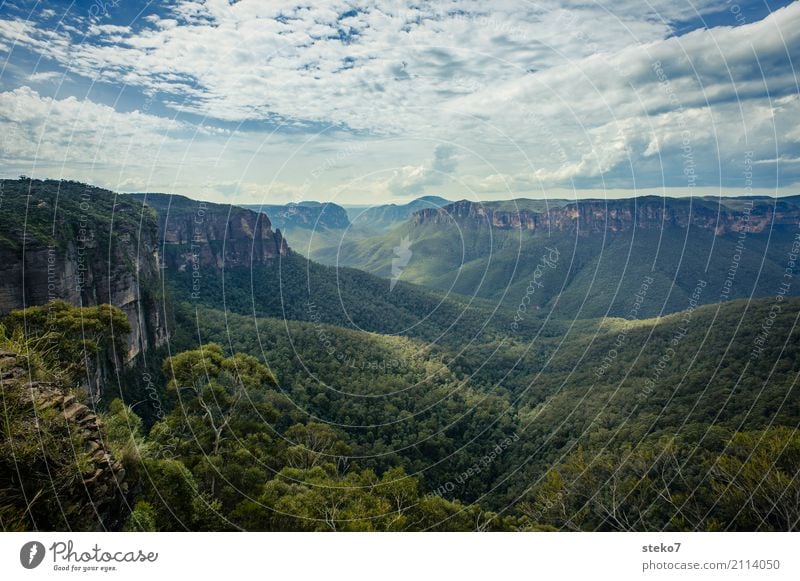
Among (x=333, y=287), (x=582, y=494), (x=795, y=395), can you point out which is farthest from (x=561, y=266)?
(x=582, y=494)

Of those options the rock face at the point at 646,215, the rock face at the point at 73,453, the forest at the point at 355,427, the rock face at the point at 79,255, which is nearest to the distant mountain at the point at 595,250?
the rock face at the point at 646,215

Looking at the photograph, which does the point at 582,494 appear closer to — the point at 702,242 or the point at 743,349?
the point at 743,349

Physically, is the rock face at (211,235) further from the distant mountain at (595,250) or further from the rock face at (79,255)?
the distant mountain at (595,250)

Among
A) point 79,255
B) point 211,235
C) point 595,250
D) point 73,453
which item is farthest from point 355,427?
point 595,250

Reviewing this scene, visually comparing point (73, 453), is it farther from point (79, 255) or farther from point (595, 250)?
point (595, 250)

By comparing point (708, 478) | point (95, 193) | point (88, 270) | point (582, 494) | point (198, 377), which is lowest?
point (582, 494)
